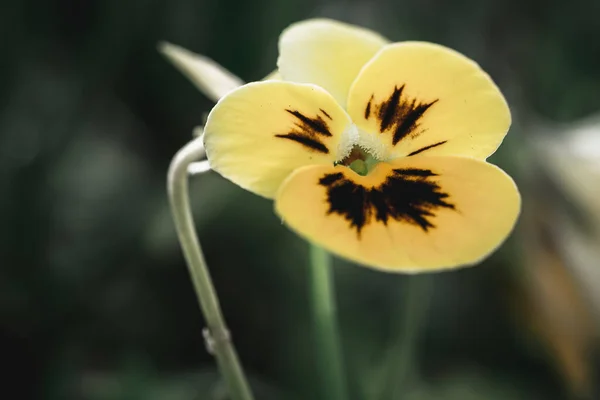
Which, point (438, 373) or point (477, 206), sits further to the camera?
point (438, 373)

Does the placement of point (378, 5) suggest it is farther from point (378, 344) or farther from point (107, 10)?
point (378, 344)

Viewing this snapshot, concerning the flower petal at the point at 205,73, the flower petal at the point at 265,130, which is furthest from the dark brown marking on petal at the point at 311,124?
the flower petal at the point at 205,73

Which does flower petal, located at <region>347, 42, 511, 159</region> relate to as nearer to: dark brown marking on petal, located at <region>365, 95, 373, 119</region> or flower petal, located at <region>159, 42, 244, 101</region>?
dark brown marking on petal, located at <region>365, 95, 373, 119</region>

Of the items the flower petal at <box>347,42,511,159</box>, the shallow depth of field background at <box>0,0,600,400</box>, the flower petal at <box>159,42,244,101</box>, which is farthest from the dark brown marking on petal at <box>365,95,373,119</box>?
the shallow depth of field background at <box>0,0,600,400</box>

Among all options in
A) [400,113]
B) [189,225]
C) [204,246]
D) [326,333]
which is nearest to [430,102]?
[400,113]

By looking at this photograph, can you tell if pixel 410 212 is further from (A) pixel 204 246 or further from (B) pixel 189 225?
(A) pixel 204 246

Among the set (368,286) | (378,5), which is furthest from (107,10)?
(368,286)
